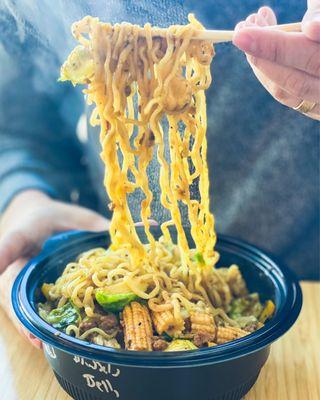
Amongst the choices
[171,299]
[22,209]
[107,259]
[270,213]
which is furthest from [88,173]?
[171,299]

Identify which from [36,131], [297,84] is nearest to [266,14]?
[297,84]

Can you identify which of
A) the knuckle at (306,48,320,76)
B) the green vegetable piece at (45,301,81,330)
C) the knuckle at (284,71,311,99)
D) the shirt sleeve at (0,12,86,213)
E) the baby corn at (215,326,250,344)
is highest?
the knuckle at (306,48,320,76)

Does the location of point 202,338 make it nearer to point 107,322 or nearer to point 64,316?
point 107,322

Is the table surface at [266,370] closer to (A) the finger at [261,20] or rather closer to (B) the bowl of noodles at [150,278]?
(B) the bowl of noodles at [150,278]

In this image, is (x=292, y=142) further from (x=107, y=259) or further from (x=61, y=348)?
(x=61, y=348)

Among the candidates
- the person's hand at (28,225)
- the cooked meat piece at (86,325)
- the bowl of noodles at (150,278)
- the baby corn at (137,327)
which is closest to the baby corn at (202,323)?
the bowl of noodles at (150,278)

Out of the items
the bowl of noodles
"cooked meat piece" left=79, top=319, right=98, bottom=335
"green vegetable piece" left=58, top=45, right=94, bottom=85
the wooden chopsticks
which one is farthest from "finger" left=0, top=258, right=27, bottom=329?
the wooden chopsticks

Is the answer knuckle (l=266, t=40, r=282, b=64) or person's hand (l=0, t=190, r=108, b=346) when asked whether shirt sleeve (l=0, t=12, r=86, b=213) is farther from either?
knuckle (l=266, t=40, r=282, b=64)
